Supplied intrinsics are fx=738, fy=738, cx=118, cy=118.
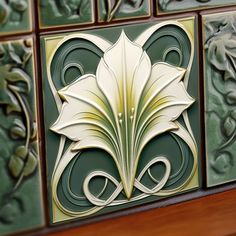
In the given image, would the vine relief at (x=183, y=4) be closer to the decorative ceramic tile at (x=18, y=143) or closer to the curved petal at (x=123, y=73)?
the curved petal at (x=123, y=73)

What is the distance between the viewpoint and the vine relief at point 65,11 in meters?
0.84

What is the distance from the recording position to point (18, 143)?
855mm

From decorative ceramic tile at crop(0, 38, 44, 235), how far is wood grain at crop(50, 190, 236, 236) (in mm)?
58

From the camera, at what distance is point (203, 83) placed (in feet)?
3.16

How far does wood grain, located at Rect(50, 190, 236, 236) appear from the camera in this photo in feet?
2.94

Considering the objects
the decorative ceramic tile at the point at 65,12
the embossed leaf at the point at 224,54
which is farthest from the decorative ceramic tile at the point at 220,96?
the decorative ceramic tile at the point at 65,12

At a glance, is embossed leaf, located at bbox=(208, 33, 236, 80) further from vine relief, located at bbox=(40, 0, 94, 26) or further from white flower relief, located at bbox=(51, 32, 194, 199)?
vine relief, located at bbox=(40, 0, 94, 26)

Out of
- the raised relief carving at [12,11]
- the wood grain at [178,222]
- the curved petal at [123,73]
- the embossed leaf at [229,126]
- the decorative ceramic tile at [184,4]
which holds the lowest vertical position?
the wood grain at [178,222]

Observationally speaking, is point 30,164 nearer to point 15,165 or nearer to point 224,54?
point 15,165

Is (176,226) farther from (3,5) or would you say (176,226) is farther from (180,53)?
(3,5)

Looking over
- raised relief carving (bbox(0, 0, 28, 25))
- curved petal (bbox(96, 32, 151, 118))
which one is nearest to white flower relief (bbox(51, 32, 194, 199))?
curved petal (bbox(96, 32, 151, 118))

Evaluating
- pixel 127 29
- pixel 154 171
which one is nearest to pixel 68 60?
pixel 127 29

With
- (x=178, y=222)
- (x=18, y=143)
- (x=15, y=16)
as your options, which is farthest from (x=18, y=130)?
(x=178, y=222)

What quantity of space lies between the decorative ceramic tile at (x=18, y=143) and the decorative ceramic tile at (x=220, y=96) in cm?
24
